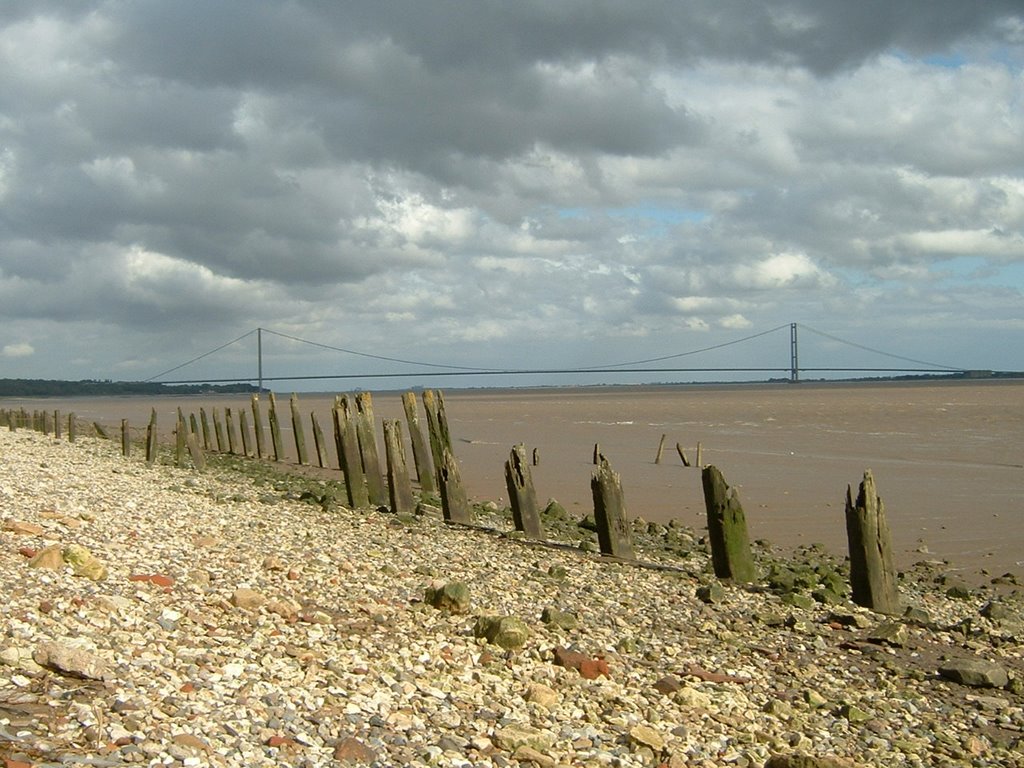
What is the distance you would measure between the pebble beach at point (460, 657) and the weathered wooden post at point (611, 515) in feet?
0.88

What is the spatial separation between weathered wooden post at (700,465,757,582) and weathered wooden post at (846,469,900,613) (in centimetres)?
131

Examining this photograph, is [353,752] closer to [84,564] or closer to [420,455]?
[84,564]

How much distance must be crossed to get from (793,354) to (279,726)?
12993 centimetres

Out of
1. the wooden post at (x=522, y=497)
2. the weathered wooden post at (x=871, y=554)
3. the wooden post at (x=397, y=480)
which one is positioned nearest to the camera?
the weathered wooden post at (x=871, y=554)

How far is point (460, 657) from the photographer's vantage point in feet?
22.9

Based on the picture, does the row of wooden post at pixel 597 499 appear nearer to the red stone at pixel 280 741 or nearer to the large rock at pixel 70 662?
the red stone at pixel 280 741

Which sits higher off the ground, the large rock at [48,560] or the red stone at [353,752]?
the large rock at [48,560]

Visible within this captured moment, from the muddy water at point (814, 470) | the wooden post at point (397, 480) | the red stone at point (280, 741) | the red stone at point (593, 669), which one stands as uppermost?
the wooden post at point (397, 480)

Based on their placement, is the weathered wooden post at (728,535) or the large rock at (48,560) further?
the weathered wooden post at (728,535)

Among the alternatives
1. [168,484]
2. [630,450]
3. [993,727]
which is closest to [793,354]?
[630,450]

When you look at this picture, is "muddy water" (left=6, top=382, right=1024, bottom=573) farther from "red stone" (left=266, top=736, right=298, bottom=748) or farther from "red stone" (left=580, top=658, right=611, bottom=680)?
"red stone" (left=266, top=736, right=298, bottom=748)

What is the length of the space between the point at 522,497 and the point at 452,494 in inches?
63.5

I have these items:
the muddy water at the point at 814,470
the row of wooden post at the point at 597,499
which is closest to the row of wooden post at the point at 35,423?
the muddy water at the point at 814,470

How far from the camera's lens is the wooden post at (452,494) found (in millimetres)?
14172
